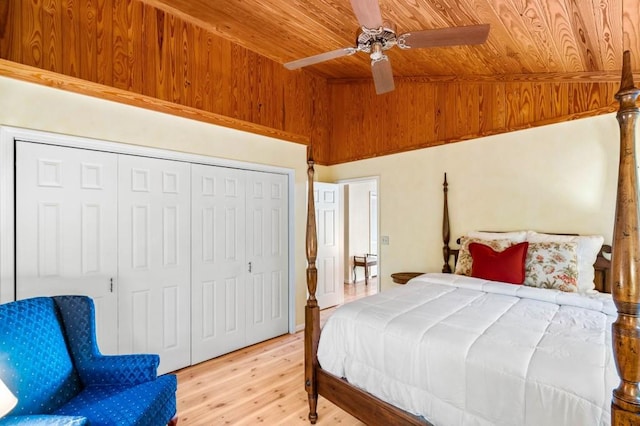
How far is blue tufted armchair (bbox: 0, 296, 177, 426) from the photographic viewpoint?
1442 millimetres

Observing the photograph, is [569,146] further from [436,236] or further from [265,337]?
[265,337]

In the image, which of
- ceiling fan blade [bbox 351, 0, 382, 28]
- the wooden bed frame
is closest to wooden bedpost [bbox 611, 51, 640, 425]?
the wooden bed frame

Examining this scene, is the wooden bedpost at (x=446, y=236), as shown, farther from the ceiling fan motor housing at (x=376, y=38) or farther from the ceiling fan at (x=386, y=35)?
the ceiling fan motor housing at (x=376, y=38)

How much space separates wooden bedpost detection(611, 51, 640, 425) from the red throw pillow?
1690mm

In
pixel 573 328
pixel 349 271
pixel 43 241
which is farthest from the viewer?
pixel 349 271

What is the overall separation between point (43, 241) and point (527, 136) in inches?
166

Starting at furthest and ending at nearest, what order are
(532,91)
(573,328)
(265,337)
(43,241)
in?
(265,337) < (532,91) < (43,241) < (573,328)

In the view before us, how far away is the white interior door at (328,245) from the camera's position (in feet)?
14.8

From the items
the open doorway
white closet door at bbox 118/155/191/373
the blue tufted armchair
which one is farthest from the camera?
the open doorway

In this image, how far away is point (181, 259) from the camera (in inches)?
116

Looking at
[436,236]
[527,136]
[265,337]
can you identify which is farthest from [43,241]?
[527,136]

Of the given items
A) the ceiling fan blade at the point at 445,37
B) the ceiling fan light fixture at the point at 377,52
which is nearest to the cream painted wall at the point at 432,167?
the ceiling fan blade at the point at 445,37

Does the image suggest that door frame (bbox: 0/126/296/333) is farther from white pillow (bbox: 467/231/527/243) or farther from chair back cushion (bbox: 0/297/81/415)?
white pillow (bbox: 467/231/527/243)

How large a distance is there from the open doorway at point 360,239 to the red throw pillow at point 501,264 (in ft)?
10.6
